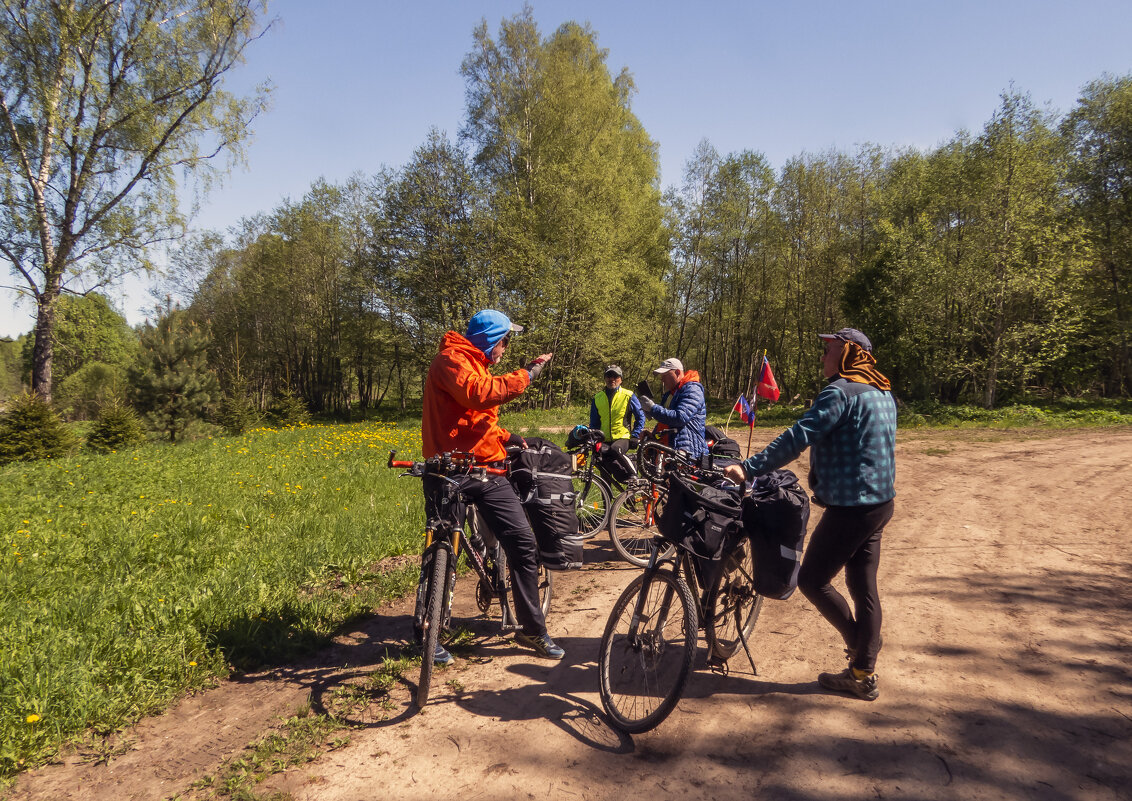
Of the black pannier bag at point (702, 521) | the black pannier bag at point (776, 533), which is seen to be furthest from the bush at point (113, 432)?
the black pannier bag at point (776, 533)

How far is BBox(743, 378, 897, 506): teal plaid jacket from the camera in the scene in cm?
322

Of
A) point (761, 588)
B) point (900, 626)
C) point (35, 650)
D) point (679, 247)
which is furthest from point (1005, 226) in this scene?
point (35, 650)

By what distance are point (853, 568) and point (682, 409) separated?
2.86m

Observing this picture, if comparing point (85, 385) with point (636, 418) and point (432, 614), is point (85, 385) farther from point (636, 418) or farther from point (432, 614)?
point (432, 614)

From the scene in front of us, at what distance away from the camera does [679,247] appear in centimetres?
3375

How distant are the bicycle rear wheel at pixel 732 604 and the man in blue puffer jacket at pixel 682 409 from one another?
2.20m

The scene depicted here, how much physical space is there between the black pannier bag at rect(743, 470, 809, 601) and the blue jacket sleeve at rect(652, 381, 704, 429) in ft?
8.69

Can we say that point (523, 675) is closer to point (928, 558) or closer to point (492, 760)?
point (492, 760)

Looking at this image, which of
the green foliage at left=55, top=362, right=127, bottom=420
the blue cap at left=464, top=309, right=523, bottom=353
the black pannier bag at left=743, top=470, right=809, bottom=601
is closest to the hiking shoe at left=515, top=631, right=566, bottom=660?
the black pannier bag at left=743, top=470, right=809, bottom=601

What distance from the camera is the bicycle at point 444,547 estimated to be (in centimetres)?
343

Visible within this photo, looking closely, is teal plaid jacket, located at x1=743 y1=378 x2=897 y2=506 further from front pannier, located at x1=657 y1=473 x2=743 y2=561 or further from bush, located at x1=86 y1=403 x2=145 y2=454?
bush, located at x1=86 y1=403 x2=145 y2=454

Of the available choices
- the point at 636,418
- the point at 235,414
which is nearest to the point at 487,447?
the point at 636,418

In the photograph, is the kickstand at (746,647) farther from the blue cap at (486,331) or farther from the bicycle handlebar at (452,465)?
the blue cap at (486,331)

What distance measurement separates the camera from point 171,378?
17250mm
